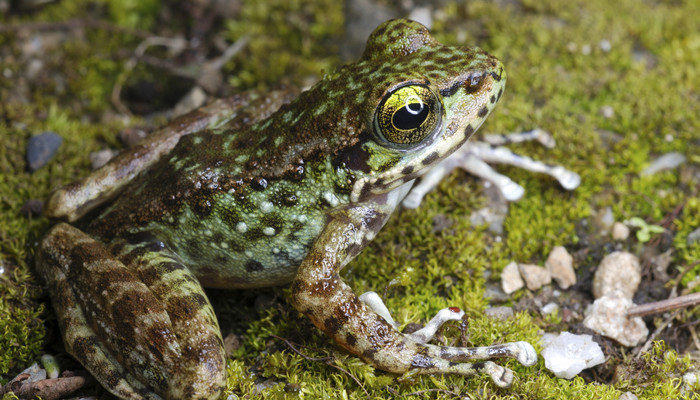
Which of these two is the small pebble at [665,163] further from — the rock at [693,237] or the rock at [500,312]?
the rock at [500,312]

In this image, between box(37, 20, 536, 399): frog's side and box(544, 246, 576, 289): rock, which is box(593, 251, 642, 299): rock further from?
box(37, 20, 536, 399): frog's side

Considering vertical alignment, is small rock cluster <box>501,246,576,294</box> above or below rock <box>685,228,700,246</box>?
below

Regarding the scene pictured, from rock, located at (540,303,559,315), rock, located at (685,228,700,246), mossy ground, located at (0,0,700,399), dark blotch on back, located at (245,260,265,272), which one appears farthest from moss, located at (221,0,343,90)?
rock, located at (685,228,700,246)

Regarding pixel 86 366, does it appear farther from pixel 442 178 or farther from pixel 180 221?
pixel 442 178

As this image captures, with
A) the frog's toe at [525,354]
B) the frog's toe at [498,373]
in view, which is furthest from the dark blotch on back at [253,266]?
the frog's toe at [525,354]

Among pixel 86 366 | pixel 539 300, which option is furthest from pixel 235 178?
pixel 539 300

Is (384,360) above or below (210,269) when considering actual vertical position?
below

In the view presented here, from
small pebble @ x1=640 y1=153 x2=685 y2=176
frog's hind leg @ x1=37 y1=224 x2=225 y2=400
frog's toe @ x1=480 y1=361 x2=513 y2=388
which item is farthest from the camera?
small pebble @ x1=640 y1=153 x2=685 y2=176
